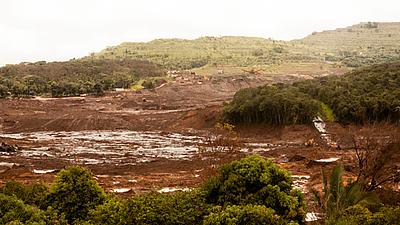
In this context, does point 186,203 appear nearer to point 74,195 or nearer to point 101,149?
point 74,195

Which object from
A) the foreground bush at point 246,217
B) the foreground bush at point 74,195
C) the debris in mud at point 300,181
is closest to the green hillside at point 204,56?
the debris in mud at point 300,181

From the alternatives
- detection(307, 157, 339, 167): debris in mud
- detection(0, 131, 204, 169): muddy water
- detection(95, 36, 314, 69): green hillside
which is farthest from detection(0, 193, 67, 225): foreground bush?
detection(95, 36, 314, 69): green hillside

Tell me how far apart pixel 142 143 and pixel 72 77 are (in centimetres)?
6604

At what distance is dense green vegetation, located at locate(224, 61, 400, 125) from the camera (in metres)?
58.5

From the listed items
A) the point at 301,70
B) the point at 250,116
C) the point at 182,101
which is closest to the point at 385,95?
the point at 250,116

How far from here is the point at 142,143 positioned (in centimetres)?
5809

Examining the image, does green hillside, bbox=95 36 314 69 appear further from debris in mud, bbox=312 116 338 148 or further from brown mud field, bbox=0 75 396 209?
debris in mud, bbox=312 116 338 148

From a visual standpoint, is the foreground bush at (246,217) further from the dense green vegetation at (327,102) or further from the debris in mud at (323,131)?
the dense green vegetation at (327,102)

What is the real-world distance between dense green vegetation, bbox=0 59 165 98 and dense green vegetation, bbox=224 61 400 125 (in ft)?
155

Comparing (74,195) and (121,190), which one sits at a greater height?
(74,195)

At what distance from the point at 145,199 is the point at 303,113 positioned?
46627 millimetres

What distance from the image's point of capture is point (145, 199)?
56.6 feet

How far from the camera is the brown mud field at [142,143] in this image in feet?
130

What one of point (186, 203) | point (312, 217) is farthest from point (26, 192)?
point (312, 217)
